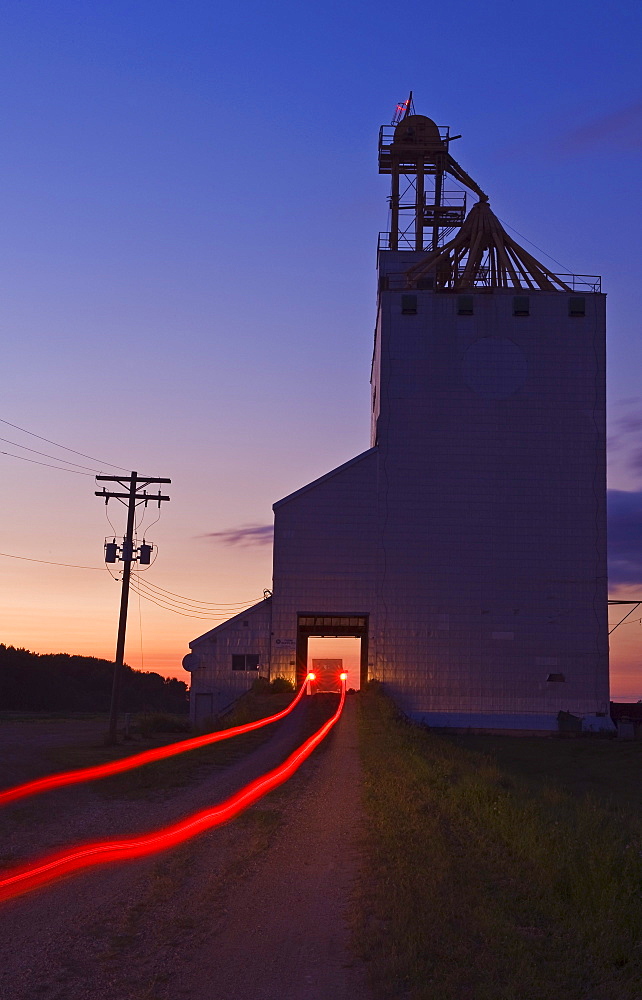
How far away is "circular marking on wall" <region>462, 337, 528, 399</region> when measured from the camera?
5003cm

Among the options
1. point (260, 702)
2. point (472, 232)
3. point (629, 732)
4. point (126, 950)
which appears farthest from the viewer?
point (472, 232)

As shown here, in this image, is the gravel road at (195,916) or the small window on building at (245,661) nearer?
Result: the gravel road at (195,916)

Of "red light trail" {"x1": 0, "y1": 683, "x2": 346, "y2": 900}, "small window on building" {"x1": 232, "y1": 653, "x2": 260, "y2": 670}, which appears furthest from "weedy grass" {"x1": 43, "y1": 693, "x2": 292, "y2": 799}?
"small window on building" {"x1": 232, "y1": 653, "x2": 260, "y2": 670}

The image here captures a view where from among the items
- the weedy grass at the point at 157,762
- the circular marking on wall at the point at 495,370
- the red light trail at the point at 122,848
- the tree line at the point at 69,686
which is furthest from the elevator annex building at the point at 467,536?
the tree line at the point at 69,686

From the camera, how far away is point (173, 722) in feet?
126

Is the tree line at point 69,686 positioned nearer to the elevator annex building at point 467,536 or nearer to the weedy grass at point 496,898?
the elevator annex building at point 467,536

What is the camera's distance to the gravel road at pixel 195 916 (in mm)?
6891

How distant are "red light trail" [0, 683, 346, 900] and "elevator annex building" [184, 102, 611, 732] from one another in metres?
30.9

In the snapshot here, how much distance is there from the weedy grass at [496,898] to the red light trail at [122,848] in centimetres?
226

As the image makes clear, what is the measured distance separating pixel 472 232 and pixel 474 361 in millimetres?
10468

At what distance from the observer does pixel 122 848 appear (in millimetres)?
11789

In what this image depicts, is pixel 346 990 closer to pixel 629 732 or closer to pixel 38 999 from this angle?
pixel 38 999

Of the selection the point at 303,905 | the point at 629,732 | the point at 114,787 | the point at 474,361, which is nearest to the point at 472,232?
the point at 474,361

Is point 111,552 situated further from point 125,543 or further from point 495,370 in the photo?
point 495,370
